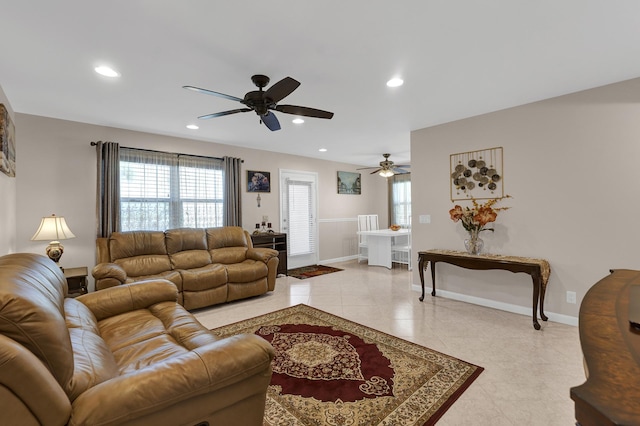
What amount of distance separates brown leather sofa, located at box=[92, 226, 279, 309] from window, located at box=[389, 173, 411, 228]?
4406 mm

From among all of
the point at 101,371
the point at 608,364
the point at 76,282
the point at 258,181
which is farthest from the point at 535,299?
the point at 76,282

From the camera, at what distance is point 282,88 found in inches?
92.7

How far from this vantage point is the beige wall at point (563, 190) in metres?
2.91

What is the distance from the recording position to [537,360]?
245cm

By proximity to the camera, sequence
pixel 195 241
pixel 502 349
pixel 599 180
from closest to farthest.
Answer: pixel 502 349 < pixel 599 180 < pixel 195 241

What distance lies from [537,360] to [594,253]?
1.46m

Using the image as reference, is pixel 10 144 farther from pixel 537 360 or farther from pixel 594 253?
pixel 594 253

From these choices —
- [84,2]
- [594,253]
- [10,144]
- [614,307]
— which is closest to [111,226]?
[10,144]

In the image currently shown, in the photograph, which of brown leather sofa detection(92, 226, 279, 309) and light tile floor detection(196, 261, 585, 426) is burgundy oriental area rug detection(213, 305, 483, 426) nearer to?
light tile floor detection(196, 261, 585, 426)

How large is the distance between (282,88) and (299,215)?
4.35 metres

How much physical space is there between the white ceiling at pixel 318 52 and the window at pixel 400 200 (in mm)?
4121

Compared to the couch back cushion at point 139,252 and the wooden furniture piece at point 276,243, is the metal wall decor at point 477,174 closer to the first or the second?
the wooden furniture piece at point 276,243

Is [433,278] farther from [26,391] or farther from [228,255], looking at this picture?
[26,391]

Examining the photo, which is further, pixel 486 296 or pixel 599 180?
pixel 486 296
